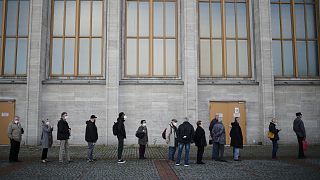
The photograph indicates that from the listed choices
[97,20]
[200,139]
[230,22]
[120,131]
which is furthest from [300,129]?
[97,20]

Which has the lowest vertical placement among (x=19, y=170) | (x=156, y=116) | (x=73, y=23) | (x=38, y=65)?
(x=19, y=170)

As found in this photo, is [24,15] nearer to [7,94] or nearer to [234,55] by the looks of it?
[7,94]

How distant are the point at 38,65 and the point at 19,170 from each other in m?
10.3

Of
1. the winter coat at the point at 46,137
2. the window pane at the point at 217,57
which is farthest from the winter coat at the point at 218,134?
the window pane at the point at 217,57

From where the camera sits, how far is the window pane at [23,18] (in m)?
21.9

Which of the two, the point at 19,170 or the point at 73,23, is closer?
the point at 19,170

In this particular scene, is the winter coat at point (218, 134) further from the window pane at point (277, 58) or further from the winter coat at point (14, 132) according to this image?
the window pane at point (277, 58)

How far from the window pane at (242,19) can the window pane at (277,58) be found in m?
1.95

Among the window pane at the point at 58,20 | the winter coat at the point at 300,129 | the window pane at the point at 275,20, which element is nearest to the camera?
the winter coat at the point at 300,129

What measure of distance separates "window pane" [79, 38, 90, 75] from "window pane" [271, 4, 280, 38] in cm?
1160

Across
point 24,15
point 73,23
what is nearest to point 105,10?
point 73,23

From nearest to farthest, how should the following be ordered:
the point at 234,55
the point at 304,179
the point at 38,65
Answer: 1. the point at 304,179
2. the point at 38,65
3. the point at 234,55

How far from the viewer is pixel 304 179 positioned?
391 inches

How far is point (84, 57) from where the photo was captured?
21875 mm
